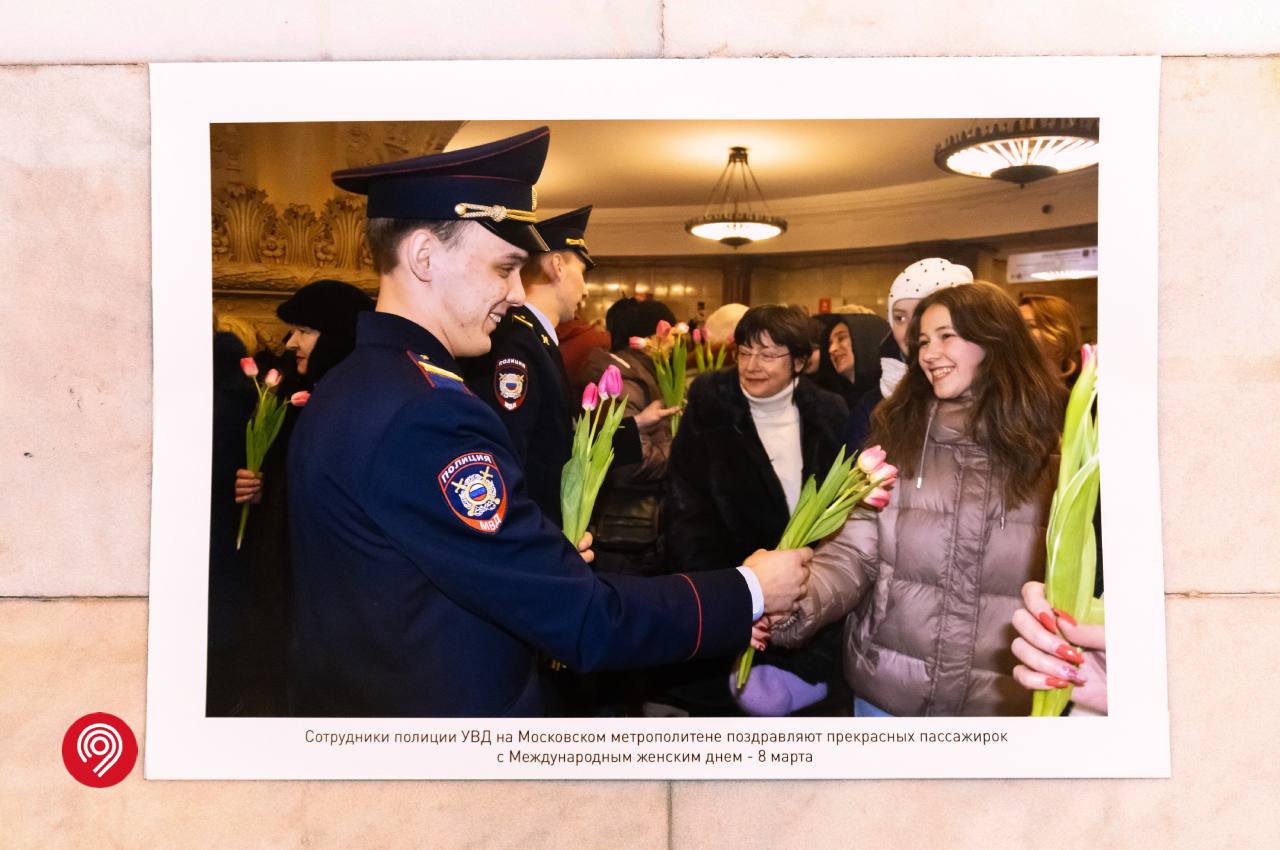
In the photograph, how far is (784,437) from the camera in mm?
1420

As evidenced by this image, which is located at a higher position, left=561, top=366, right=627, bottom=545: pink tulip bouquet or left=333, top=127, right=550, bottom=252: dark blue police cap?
left=333, top=127, right=550, bottom=252: dark blue police cap

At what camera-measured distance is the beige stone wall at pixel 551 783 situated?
1.43 meters

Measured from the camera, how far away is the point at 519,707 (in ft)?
4.65

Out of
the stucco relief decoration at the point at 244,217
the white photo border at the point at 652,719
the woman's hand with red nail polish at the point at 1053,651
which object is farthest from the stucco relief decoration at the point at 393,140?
the woman's hand with red nail polish at the point at 1053,651

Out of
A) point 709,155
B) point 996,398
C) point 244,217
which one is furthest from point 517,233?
point 996,398

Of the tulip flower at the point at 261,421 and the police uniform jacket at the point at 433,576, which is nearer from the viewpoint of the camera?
the police uniform jacket at the point at 433,576

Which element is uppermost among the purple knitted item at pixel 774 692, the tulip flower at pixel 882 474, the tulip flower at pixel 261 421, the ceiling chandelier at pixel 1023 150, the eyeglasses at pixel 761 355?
the ceiling chandelier at pixel 1023 150

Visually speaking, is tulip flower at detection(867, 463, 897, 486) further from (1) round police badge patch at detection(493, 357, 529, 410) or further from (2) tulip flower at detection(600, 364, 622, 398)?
(1) round police badge patch at detection(493, 357, 529, 410)

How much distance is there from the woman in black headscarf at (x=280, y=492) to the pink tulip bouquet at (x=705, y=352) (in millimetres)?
463

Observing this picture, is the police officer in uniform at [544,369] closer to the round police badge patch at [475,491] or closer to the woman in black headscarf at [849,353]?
the round police badge patch at [475,491]

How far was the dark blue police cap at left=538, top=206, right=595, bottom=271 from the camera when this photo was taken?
55.1 inches

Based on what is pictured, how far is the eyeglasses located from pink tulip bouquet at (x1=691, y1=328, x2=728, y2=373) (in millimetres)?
25

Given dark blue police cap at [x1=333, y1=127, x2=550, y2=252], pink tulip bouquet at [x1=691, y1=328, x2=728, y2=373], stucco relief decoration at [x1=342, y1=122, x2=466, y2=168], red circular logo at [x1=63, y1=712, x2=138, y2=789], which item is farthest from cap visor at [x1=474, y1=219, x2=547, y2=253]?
red circular logo at [x1=63, y1=712, x2=138, y2=789]

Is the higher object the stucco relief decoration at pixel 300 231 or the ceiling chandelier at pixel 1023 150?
the ceiling chandelier at pixel 1023 150
